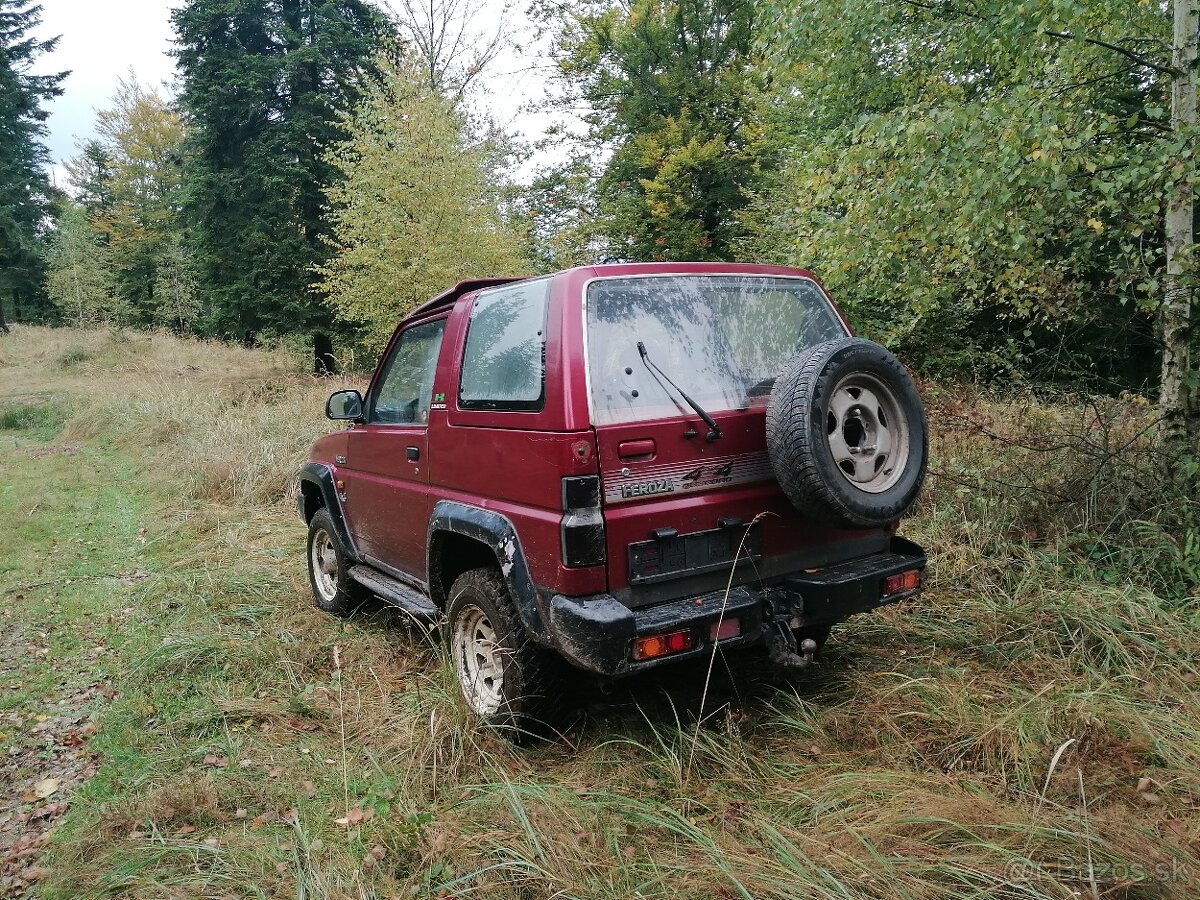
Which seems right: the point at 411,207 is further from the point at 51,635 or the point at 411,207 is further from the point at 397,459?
the point at 397,459

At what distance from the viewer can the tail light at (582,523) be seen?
2674 millimetres

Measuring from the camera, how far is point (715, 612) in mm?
2734

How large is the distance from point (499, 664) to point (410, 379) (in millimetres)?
1746

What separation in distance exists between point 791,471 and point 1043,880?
1425mm

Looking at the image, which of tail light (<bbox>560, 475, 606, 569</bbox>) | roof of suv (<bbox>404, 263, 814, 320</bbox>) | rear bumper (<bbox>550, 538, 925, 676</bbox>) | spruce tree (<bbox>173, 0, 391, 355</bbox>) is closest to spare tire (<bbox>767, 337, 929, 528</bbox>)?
rear bumper (<bbox>550, 538, 925, 676</bbox>)

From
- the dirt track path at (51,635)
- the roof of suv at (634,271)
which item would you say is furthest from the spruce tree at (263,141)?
the roof of suv at (634,271)

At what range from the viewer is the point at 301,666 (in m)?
4.30

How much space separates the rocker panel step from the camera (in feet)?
12.2

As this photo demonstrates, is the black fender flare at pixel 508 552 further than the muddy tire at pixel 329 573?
No

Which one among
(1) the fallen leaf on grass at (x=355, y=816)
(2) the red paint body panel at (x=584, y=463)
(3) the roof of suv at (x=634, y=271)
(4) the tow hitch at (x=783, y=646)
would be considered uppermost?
(3) the roof of suv at (x=634, y=271)

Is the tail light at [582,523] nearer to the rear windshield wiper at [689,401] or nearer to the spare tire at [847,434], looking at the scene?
the rear windshield wiper at [689,401]

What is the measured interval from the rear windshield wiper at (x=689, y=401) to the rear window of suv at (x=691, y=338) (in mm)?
21

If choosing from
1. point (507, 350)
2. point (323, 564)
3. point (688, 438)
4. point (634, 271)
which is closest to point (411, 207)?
point (323, 564)

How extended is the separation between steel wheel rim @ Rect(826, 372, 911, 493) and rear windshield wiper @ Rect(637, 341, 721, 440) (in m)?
0.44
